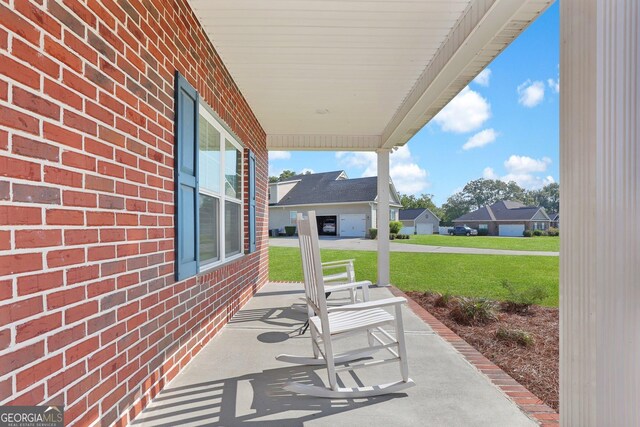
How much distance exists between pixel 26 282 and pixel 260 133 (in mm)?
5544

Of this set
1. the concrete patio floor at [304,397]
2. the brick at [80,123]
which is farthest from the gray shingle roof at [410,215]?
the brick at [80,123]

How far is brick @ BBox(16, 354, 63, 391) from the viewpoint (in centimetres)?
129

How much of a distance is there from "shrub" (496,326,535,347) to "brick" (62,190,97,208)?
3.99m

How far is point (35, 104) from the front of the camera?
1.36 meters

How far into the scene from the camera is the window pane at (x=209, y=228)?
349cm

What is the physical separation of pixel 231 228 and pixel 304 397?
2720mm

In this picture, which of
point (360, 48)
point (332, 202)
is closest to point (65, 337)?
point (360, 48)

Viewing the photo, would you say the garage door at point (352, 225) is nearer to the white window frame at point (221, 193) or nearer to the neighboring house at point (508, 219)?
the white window frame at point (221, 193)

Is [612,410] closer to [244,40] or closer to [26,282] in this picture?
[26,282]

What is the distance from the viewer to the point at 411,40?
11.0 feet

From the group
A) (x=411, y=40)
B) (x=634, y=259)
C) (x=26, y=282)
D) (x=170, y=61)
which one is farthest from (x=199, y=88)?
(x=634, y=259)

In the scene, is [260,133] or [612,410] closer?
[612,410]

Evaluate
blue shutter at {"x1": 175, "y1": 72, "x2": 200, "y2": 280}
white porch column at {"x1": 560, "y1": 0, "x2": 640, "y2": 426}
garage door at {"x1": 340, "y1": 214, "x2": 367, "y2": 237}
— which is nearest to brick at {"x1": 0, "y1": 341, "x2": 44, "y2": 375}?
blue shutter at {"x1": 175, "y1": 72, "x2": 200, "y2": 280}

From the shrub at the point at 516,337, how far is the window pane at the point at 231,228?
330 cm
